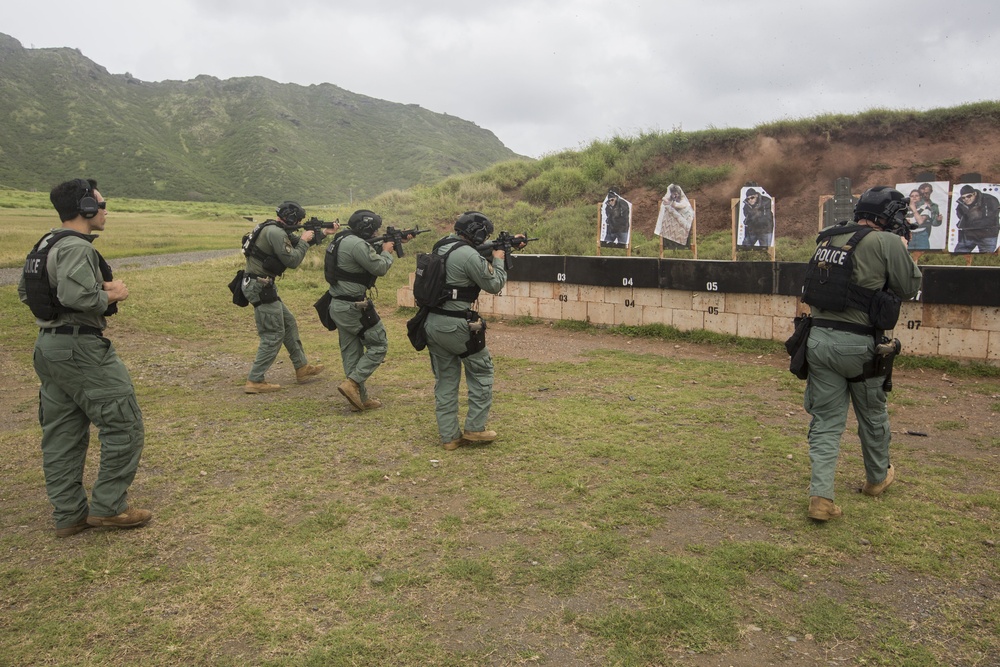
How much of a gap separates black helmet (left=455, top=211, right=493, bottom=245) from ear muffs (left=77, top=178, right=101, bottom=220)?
9.27 ft

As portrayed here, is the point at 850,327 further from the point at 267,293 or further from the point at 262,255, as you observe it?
the point at 262,255

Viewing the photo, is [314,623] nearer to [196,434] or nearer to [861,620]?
[861,620]

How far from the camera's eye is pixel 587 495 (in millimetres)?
5070

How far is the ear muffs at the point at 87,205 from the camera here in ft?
14.6

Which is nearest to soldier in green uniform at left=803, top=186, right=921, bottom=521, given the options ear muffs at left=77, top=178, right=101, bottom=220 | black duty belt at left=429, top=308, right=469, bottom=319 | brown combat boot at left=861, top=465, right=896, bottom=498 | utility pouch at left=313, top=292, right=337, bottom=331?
brown combat boot at left=861, top=465, right=896, bottom=498

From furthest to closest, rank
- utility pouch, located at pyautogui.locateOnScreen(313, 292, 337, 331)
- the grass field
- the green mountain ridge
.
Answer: the green mountain ridge, utility pouch, located at pyautogui.locateOnScreen(313, 292, 337, 331), the grass field

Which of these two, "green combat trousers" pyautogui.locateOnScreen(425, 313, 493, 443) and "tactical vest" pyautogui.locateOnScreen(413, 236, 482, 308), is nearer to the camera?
"tactical vest" pyautogui.locateOnScreen(413, 236, 482, 308)

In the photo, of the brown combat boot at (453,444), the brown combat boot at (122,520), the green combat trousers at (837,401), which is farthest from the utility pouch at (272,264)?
the green combat trousers at (837,401)

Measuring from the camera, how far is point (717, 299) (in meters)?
10.7

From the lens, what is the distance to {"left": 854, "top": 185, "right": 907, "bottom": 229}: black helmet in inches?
183

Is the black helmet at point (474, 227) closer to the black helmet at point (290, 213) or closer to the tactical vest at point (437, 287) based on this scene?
the tactical vest at point (437, 287)

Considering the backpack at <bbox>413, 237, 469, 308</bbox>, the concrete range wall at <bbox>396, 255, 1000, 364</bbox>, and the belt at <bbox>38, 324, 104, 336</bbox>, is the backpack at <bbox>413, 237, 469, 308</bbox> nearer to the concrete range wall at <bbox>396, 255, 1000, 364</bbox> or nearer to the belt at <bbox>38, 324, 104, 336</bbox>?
the belt at <bbox>38, 324, 104, 336</bbox>

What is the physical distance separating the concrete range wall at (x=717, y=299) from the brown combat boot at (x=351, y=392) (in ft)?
18.6

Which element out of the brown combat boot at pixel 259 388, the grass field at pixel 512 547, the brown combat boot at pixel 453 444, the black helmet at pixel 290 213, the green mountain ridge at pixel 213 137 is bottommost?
the grass field at pixel 512 547
